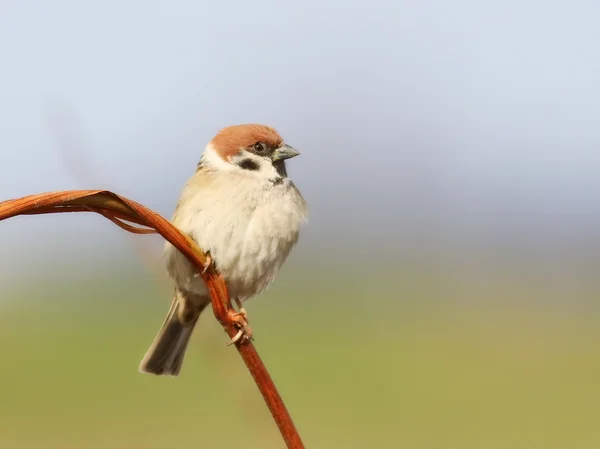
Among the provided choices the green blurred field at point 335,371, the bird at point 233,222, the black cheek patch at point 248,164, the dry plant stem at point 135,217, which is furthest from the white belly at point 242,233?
the green blurred field at point 335,371

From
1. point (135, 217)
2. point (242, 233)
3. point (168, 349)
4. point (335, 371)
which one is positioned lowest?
point (335, 371)

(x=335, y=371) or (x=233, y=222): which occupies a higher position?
(x=233, y=222)

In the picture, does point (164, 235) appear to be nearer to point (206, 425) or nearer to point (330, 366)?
point (206, 425)

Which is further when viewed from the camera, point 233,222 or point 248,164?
point 248,164

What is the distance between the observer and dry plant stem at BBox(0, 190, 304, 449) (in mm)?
869

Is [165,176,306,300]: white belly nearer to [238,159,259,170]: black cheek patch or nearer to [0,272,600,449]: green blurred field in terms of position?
[238,159,259,170]: black cheek patch

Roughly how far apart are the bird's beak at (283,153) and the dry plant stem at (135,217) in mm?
1287

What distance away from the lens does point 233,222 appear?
1.98m

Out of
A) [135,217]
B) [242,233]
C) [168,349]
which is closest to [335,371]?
[168,349]

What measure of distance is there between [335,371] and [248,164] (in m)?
6.47

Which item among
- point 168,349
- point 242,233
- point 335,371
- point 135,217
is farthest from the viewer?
point 335,371

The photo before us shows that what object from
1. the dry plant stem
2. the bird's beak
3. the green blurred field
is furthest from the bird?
the green blurred field

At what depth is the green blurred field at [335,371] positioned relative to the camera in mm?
6918

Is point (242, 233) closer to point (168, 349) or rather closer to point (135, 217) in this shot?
point (168, 349)
